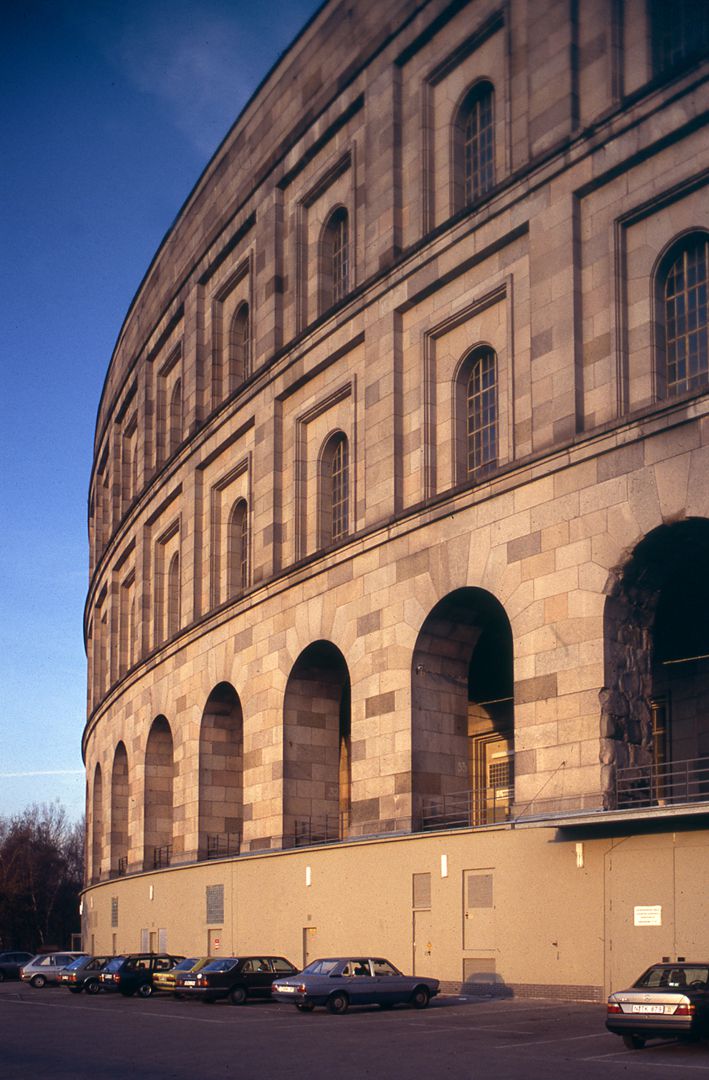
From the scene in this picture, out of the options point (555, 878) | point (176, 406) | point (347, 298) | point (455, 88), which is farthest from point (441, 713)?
point (176, 406)

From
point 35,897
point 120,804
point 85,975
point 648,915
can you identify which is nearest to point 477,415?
point 648,915

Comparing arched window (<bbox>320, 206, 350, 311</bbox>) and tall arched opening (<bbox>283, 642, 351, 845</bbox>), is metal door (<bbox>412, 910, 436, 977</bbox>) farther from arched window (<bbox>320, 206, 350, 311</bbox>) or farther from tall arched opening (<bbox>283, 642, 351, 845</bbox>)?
arched window (<bbox>320, 206, 350, 311</bbox>)

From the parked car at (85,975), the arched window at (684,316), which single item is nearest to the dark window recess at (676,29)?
the arched window at (684,316)

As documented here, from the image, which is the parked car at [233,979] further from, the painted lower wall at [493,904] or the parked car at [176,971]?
the painted lower wall at [493,904]

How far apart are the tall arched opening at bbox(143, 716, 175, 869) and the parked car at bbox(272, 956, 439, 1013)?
2318 centimetres

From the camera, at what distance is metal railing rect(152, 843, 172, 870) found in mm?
51094

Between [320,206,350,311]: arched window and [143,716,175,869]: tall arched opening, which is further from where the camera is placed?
[143,716,175,869]: tall arched opening

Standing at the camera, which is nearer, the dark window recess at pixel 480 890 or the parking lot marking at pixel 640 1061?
the parking lot marking at pixel 640 1061

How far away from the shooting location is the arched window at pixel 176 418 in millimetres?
52312

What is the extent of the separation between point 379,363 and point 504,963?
15.6 m

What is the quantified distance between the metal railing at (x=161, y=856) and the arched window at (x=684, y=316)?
97.8 feet

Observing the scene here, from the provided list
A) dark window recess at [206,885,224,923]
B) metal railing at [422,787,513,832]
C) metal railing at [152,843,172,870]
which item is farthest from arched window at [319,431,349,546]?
metal railing at [152,843,172,870]

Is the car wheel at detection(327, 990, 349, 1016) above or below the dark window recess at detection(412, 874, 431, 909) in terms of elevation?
below

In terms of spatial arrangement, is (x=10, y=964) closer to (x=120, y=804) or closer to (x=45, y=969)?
(x=120, y=804)
